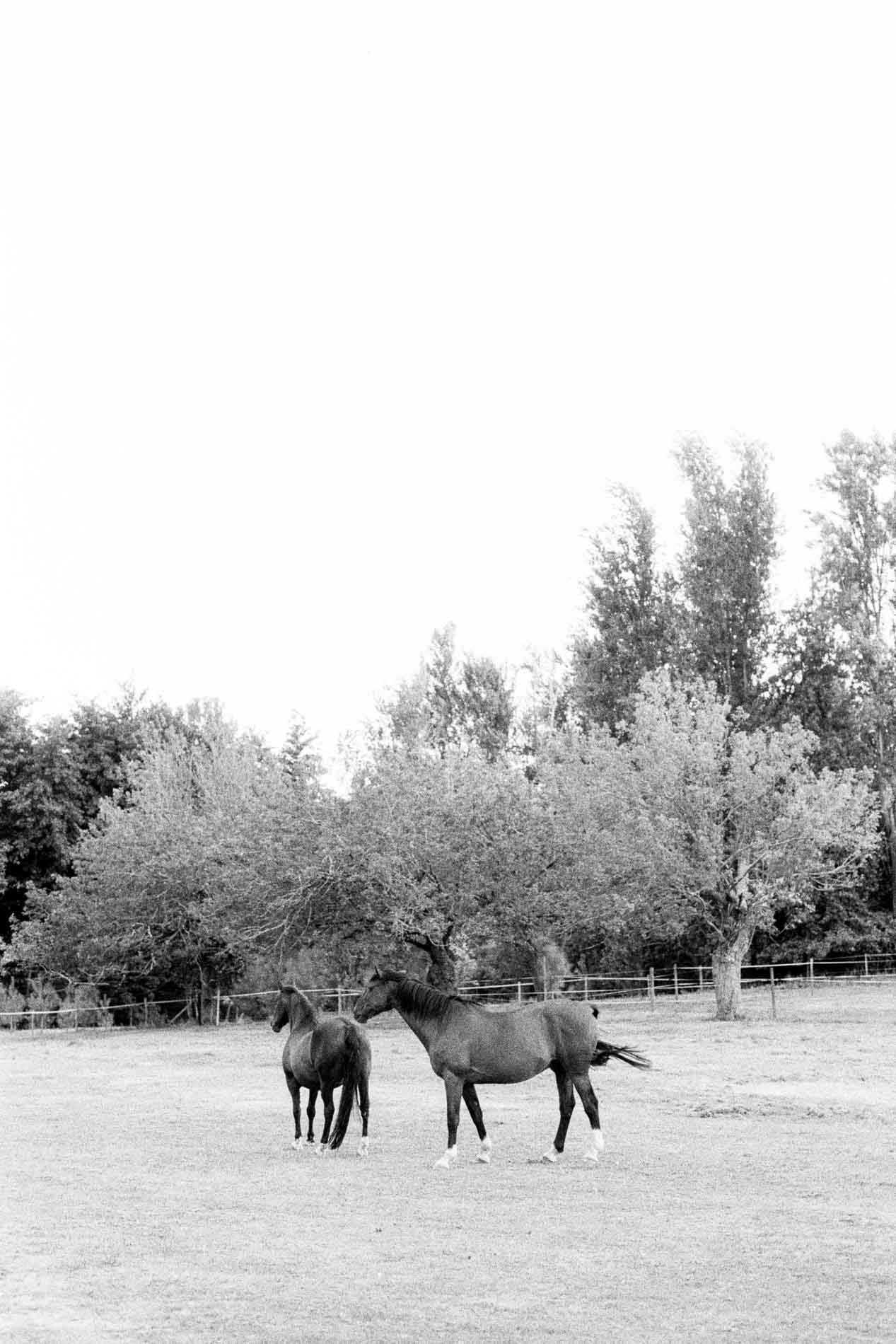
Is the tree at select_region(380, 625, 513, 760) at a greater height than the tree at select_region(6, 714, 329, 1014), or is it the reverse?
the tree at select_region(380, 625, 513, 760)

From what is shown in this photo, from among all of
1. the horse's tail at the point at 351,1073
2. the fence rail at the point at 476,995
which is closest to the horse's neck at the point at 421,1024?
the horse's tail at the point at 351,1073

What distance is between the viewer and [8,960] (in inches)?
1575

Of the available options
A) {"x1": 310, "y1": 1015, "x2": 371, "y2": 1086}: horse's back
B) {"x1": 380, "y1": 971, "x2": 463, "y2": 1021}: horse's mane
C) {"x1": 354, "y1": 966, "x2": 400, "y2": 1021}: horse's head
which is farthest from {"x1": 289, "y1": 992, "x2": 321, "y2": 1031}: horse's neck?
{"x1": 380, "y1": 971, "x2": 463, "y2": 1021}: horse's mane

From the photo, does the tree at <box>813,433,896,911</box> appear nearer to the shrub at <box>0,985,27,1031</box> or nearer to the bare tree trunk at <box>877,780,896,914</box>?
the bare tree trunk at <box>877,780,896,914</box>

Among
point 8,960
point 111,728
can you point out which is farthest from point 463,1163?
point 111,728

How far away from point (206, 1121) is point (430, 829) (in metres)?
16.8

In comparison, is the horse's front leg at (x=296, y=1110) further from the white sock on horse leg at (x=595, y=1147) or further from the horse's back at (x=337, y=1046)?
the white sock on horse leg at (x=595, y=1147)

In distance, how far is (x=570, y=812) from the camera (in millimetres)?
35219

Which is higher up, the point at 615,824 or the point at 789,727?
the point at 789,727

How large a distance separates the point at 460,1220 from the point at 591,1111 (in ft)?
10.1

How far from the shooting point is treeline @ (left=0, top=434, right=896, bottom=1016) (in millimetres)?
32281

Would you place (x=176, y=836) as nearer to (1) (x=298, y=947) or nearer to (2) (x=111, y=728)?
(1) (x=298, y=947)

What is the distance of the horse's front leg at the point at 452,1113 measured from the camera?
488 inches

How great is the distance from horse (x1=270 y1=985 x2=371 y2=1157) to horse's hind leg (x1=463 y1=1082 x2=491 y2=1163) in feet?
Result: 3.12
